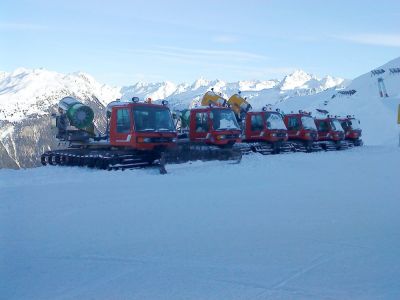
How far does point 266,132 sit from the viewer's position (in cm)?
2447

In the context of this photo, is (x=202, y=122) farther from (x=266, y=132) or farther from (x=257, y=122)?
(x=257, y=122)

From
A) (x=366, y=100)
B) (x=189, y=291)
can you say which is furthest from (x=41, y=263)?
(x=366, y=100)

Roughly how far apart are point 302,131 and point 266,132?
4012mm

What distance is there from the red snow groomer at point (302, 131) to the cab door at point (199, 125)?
298 inches

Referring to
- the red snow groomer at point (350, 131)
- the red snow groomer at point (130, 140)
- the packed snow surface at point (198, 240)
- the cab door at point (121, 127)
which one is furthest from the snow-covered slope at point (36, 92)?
the packed snow surface at point (198, 240)

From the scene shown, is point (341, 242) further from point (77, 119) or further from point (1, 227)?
point (77, 119)

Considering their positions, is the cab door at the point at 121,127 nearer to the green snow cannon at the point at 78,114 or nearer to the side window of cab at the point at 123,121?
the side window of cab at the point at 123,121

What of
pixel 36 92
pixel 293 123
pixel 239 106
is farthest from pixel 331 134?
pixel 36 92

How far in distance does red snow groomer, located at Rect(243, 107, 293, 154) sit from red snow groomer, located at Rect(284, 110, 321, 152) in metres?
2.42

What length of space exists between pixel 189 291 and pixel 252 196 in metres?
5.67

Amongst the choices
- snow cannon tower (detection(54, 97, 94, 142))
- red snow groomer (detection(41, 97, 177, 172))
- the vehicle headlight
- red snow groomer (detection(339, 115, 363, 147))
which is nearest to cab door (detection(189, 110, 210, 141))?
red snow groomer (detection(41, 97, 177, 172))

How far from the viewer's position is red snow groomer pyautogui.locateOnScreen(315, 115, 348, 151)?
29641 millimetres

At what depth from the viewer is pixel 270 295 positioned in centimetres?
514

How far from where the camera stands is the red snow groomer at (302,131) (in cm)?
2767
